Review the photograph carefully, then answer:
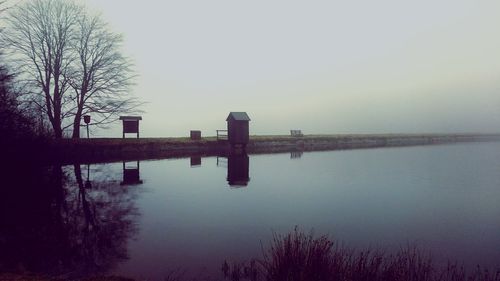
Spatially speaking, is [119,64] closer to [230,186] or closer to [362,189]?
[230,186]

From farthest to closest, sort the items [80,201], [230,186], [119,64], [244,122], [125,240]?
[244,122] < [119,64] < [230,186] < [80,201] < [125,240]

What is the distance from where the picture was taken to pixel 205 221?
12.2 metres

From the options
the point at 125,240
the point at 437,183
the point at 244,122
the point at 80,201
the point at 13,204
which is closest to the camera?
the point at 125,240

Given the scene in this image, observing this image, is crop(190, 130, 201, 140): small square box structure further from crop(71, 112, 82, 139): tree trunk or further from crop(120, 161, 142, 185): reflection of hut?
crop(120, 161, 142, 185): reflection of hut

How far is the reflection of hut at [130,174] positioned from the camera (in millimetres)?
20391

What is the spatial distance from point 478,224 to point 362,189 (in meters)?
7.85

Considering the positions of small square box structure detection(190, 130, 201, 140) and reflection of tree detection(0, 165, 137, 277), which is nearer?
reflection of tree detection(0, 165, 137, 277)

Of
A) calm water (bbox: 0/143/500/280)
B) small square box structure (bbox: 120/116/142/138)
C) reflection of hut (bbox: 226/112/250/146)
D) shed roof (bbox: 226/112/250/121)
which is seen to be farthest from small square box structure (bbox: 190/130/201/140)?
calm water (bbox: 0/143/500/280)

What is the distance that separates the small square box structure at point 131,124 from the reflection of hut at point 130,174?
10.8 m

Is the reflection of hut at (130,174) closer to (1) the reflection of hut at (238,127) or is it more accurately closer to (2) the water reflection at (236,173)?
(2) the water reflection at (236,173)

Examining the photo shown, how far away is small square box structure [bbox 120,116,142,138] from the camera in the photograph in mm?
38094

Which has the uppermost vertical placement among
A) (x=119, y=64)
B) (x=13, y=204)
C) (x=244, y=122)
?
(x=119, y=64)

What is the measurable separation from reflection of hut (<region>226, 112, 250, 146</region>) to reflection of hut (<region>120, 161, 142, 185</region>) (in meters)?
14.6

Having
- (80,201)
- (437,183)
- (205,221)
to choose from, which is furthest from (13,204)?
(437,183)
